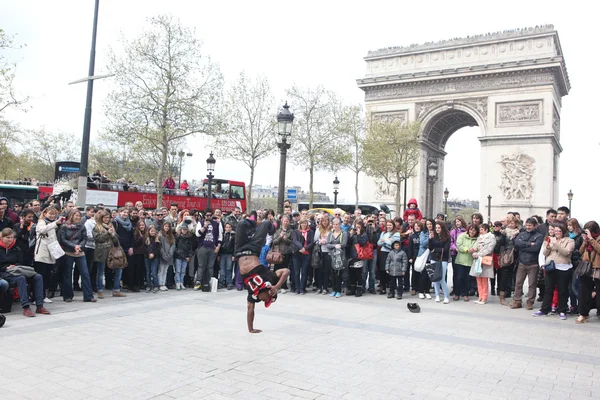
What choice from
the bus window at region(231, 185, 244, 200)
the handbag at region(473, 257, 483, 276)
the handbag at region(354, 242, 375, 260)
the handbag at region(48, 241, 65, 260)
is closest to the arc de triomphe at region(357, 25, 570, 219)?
the bus window at region(231, 185, 244, 200)

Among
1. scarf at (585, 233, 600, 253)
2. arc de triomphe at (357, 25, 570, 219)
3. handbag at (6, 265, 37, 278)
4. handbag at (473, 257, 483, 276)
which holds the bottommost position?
handbag at (6, 265, 37, 278)

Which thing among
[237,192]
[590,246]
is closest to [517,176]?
[237,192]

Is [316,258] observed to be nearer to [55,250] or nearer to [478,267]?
[478,267]

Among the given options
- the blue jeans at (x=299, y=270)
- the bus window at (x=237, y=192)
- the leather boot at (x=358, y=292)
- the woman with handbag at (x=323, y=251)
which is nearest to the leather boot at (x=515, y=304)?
the leather boot at (x=358, y=292)

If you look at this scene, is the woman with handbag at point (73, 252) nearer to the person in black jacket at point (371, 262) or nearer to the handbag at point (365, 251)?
the handbag at point (365, 251)

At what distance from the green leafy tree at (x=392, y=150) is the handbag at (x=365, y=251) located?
2322 cm

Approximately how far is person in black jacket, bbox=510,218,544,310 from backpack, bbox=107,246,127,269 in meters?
8.49

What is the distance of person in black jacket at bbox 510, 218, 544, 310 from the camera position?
10445 millimetres

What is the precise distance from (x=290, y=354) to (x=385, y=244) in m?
6.20

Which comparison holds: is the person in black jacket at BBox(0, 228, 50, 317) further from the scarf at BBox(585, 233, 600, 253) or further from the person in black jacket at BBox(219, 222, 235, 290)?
the scarf at BBox(585, 233, 600, 253)

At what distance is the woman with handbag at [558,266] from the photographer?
9.61 meters

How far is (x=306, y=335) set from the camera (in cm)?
748

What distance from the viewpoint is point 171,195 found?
1137 inches

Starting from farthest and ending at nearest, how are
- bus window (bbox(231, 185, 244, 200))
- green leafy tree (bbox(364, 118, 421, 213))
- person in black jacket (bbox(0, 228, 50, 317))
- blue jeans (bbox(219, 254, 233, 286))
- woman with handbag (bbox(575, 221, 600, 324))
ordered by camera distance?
1. green leafy tree (bbox(364, 118, 421, 213))
2. bus window (bbox(231, 185, 244, 200))
3. blue jeans (bbox(219, 254, 233, 286))
4. woman with handbag (bbox(575, 221, 600, 324))
5. person in black jacket (bbox(0, 228, 50, 317))
